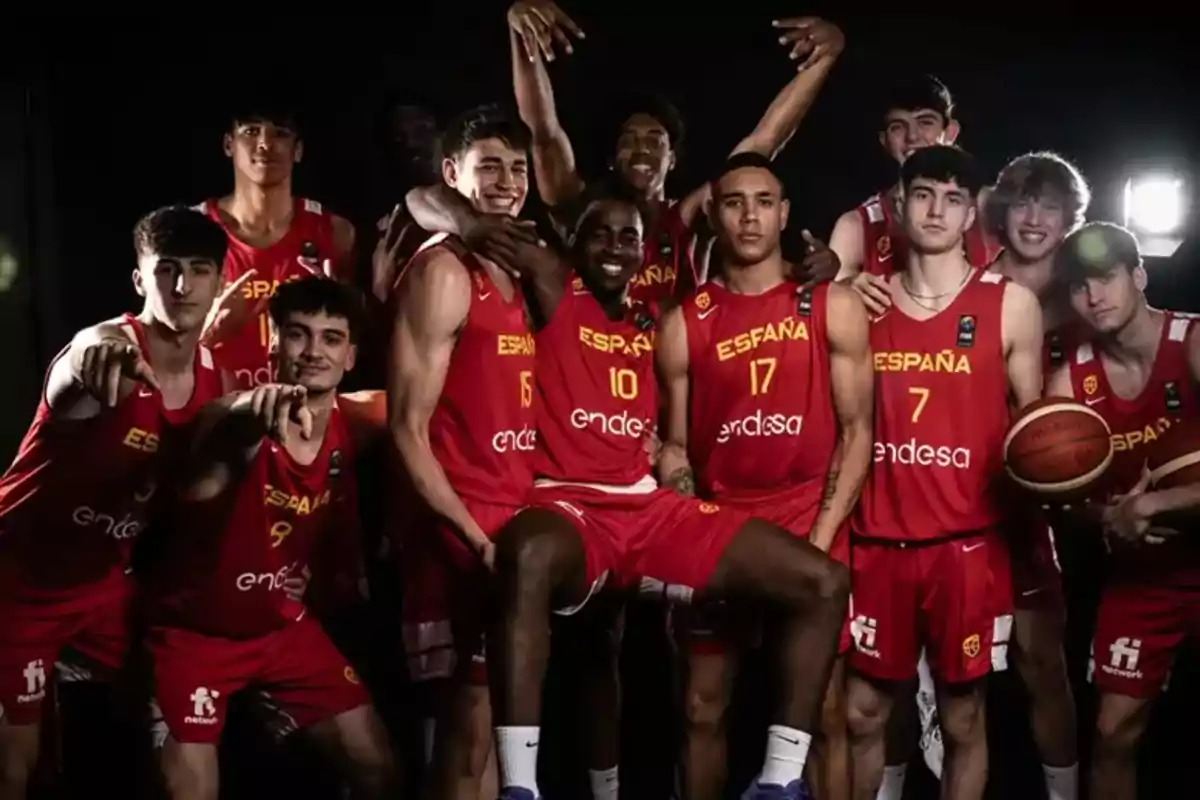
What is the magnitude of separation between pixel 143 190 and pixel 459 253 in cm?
114

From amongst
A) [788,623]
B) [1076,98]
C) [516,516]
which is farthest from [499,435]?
[1076,98]

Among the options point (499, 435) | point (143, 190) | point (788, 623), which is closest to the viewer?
point (788, 623)

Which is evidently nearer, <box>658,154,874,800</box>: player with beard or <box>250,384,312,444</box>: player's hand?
<box>250,384,312,444</box>: player's hand

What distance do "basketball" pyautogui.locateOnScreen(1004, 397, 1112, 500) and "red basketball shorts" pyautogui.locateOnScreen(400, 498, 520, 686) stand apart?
1.15m

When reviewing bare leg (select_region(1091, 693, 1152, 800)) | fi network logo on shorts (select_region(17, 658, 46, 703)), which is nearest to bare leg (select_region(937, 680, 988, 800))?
bare leg (select_region(1091, 693, 1152, 800))

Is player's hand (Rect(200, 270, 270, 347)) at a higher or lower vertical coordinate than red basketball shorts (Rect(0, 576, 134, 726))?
higher

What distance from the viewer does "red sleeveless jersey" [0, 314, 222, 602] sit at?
3158 millimetres

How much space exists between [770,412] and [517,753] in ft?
3.26

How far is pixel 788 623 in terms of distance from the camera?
288cm

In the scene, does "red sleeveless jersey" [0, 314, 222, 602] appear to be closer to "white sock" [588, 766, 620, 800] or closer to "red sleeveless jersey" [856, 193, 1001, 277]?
"white sock" [588, 766, 620, 800]

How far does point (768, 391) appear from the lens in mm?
3186

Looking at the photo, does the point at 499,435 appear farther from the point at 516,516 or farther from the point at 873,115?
the point at 873,115

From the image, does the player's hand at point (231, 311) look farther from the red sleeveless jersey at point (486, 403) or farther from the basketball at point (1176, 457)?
the basketball at point (1176, 457)

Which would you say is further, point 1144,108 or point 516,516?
point 1144,108
